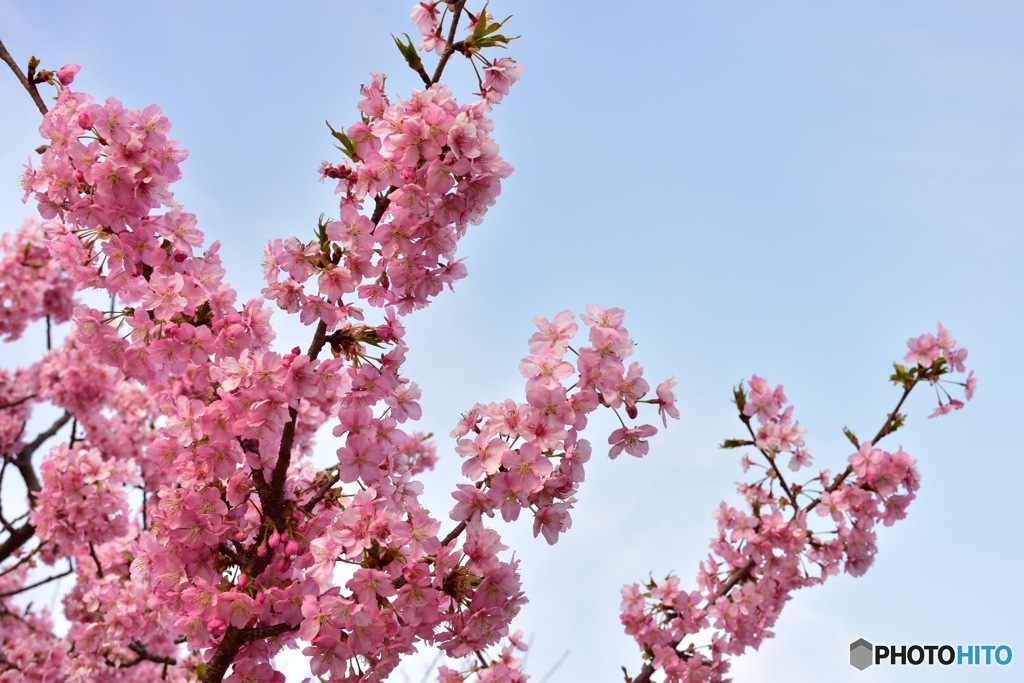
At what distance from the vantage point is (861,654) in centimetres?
614

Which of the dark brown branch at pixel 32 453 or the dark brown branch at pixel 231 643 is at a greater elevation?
the dark brown branch at pixel 32 453

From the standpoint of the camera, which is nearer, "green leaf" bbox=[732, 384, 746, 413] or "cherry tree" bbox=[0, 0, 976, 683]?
"cherry tree" bbox=[0, 0, 976, 683]

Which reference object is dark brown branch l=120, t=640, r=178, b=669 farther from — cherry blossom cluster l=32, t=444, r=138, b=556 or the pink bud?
the pink bud

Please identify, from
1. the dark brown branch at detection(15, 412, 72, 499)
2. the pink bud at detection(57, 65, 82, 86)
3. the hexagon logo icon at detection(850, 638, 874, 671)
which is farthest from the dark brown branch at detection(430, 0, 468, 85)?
the dark brown branch at detection(15, 412, 72, 499)

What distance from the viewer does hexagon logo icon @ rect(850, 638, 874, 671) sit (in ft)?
20.0

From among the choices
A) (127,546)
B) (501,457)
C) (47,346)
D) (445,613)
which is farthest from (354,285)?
(47,346)

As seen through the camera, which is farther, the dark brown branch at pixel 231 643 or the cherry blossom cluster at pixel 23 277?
the cherry blossom cluster at pixel 23 277

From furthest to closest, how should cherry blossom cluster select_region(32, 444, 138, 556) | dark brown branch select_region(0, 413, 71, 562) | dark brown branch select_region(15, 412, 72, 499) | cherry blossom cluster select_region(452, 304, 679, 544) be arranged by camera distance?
1. dark brown branch select_region(15, 412, 72, 499)
2. dark brown branch select_region(0, 413, 71, 562)
3. cherry blossom cluster select_region(32, 444, 138, 556)
4. cherry blossom cluster select_region(452, 304, 679, 544)

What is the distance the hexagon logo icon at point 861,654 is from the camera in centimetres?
611

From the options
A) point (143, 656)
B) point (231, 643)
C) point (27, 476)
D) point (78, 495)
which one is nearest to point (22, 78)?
point (231, 643)

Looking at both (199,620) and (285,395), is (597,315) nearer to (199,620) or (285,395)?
(285,395)

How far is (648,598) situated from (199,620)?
3.54 m

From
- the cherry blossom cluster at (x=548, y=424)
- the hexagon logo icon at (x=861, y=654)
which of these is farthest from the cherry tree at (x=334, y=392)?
the hexagon logo icon at (x=861, y=654)

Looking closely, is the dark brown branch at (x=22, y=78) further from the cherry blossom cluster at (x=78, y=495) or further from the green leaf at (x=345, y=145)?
the cherry blossom cluster at (x=78, y=495)
